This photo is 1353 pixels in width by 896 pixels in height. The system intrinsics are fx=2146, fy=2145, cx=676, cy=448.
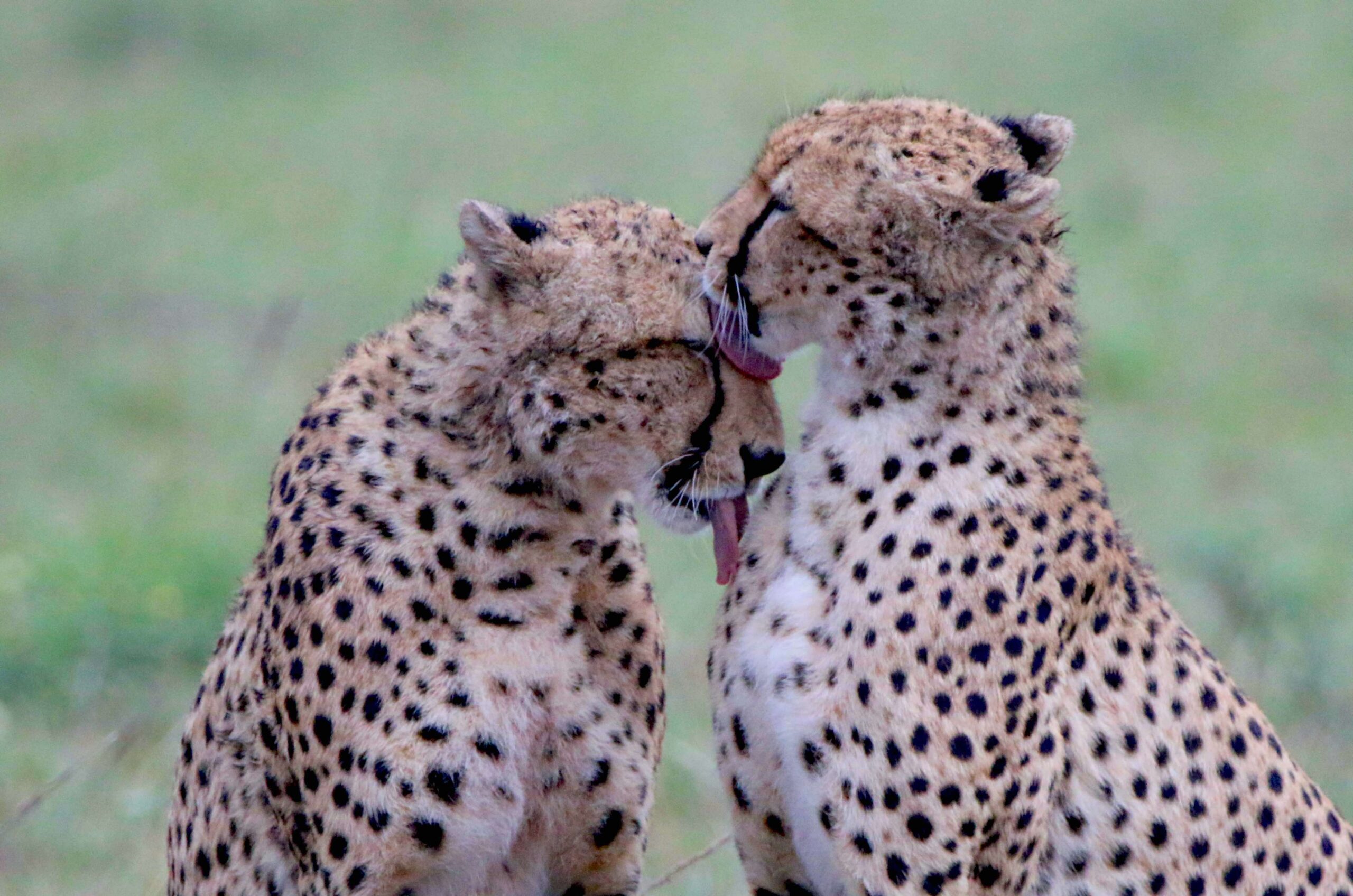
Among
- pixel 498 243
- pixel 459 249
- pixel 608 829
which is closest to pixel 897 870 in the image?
pixel 608 829

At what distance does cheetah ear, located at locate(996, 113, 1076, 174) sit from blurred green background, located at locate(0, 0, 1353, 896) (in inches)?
27.8

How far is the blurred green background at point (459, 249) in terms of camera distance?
4922 mm

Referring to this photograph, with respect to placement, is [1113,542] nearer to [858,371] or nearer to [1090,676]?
[1090,676]

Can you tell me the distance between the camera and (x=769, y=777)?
297cm

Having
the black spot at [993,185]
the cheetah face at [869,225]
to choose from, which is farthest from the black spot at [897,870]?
the black spot at [993,185]

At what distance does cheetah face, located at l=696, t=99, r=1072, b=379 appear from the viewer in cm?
293

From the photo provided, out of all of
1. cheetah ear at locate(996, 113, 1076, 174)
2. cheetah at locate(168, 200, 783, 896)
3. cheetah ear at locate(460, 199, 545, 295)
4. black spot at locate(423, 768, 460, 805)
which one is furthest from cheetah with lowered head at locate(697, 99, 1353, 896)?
black spot at locate(423, 768, 460, 805)

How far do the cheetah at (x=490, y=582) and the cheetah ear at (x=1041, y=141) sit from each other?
50 centimetres

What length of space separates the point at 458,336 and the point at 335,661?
→ 505 mm

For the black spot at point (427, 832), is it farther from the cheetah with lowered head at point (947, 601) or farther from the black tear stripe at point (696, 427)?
the black tear stripe at point (696, 427)

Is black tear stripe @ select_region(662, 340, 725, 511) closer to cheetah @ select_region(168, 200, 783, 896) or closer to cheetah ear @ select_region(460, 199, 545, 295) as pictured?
cheetah @ select_region(168, 200, 783, 896)

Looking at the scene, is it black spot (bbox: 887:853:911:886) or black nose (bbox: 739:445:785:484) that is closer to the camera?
black spot (bbox: 887:853:911:886)

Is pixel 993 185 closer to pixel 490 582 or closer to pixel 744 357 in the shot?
pixel 744 357

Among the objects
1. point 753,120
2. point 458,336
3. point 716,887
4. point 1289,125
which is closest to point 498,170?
point 753,120
